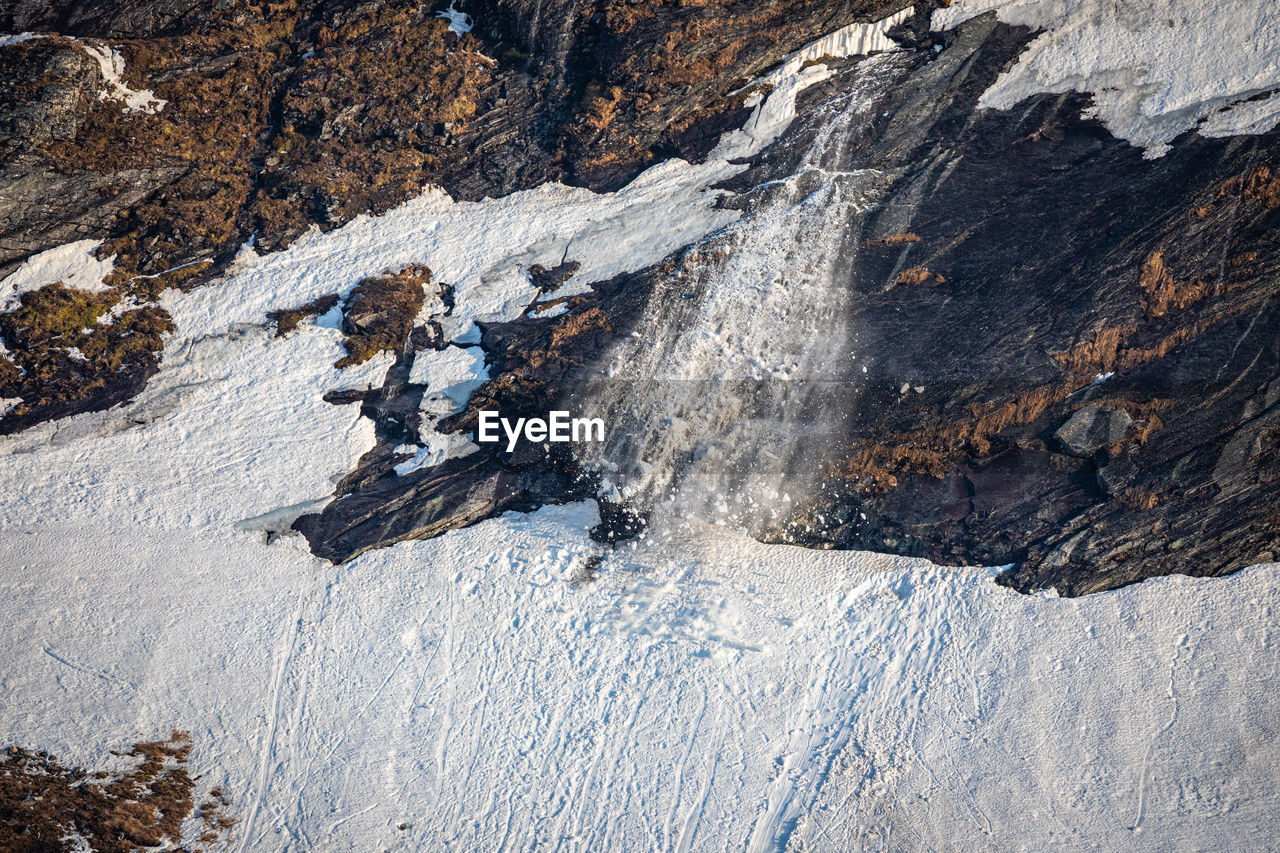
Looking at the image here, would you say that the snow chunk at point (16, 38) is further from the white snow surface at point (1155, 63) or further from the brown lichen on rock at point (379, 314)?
the white snow surface at point (1155, 63)

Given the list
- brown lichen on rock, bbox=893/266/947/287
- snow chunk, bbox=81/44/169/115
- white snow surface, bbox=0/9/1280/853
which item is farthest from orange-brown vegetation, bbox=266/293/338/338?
brown lichen on rock, bbox=893/266/947/287

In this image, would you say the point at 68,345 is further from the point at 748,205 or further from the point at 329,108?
the point at 748,205

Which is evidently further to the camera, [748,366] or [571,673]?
[748,366]

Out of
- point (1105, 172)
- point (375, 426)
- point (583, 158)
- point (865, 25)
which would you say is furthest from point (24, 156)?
point (1105, 172)

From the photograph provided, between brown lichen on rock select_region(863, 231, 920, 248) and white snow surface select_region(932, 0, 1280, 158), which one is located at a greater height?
white snow surface select_region(932, 0, 1280, 158)

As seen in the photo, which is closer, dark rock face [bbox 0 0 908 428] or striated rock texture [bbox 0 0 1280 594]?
striated rock texture [bbox 0 0 1280 594]

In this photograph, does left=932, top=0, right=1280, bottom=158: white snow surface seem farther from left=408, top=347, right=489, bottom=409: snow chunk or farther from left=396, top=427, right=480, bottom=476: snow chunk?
left=396, top=427, right=480, bottom=476: snow chunk

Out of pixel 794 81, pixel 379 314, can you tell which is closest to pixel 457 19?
pixel 379 314
